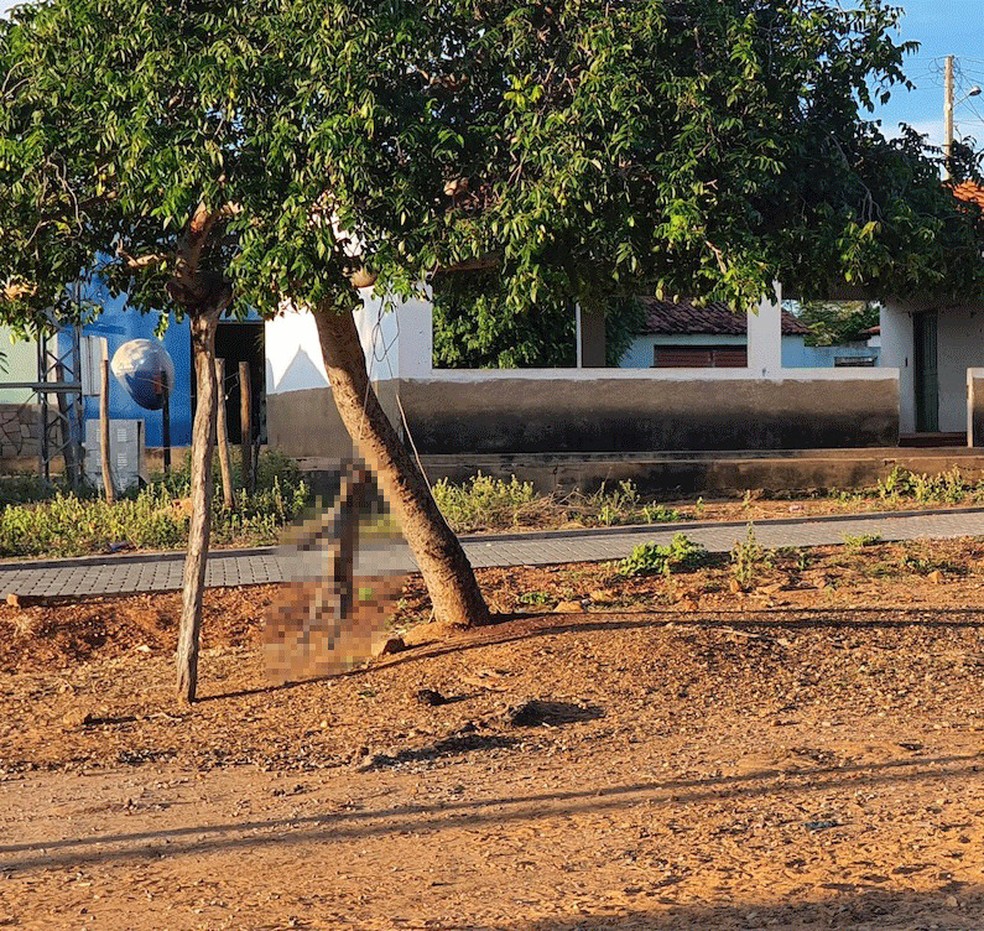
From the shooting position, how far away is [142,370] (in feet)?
79.8

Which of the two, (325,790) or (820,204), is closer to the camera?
(325,790)

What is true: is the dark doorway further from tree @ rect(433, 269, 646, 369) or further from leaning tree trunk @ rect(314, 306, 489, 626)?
leaning tree trunk @ rect(314, 306, 489, 626)

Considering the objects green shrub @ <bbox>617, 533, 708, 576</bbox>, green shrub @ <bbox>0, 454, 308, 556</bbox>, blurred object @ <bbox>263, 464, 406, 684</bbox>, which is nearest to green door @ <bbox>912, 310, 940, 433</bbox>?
green shrub @ <bbox>0, 454, 308, 556</bbox>

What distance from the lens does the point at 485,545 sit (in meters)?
13.9

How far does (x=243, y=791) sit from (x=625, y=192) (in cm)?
310

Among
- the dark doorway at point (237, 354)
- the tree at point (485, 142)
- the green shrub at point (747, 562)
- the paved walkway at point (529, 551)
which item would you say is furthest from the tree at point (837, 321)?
the tree at point (485, 142)

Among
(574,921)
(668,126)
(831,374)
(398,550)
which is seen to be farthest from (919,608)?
(831,374)

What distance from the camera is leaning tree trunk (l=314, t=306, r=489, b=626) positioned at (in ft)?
27.2

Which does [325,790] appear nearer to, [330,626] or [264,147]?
[330,626]

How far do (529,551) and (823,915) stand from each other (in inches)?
366

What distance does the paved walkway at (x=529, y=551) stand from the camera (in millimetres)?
11719

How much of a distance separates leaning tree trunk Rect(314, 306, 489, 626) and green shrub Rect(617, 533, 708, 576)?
10.9ft

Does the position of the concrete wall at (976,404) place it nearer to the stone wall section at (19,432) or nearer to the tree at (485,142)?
the tree at (485,142)

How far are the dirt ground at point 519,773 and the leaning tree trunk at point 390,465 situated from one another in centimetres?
43
